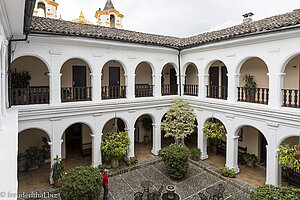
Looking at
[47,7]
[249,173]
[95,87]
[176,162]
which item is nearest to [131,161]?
[176,162]

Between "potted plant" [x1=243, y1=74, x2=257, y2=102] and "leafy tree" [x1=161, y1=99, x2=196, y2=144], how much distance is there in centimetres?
370

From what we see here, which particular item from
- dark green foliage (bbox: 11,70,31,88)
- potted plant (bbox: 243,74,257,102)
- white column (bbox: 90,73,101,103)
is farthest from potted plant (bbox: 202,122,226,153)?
dark green foliage (bbox: 11,70,31,88)

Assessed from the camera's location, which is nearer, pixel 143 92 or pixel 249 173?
pixel 249 173

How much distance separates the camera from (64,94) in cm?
1151

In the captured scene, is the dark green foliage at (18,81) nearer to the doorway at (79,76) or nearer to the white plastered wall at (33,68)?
A: the white plastered wall at (33,68)

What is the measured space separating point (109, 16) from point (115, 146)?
67.3 feet

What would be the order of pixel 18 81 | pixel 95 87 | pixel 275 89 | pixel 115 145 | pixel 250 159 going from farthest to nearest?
1. pixel 250 159
2. pixel 115 145
3. pixel 95 87
4. pixel 18 81
5. pixel 275 89

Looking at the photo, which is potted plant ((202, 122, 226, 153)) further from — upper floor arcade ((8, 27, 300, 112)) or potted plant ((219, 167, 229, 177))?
potted plant ((219, 167, 229, 177))

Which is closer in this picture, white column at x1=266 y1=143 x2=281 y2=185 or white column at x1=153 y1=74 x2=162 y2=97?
white column at x1=266 y1=143 x2=281 y2=185

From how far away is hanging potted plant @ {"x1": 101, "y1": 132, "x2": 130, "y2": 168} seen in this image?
37.3 feet

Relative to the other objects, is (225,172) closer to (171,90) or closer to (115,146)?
(115,146)

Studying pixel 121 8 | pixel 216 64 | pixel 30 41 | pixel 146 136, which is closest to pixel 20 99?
pixel 30 41

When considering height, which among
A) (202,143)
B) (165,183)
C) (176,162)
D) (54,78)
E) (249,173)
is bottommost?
(165,183)

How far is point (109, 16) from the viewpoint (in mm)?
26484
